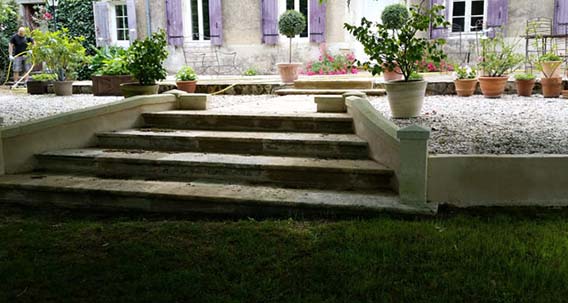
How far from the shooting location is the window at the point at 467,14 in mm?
11172

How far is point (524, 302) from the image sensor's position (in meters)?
2.37

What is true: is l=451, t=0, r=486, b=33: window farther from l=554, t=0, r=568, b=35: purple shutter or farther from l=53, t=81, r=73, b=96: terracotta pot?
l=53, t=81, r=73, b=96: terracotta pot

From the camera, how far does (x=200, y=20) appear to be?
12.4m

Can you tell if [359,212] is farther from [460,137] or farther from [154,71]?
[154,71]

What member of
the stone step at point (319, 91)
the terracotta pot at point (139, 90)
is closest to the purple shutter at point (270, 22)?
the stone step at point (319, 91)

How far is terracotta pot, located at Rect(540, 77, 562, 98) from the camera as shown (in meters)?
7.76

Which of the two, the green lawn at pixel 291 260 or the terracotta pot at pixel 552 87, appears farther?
the terracotta pot at pixel 552 87

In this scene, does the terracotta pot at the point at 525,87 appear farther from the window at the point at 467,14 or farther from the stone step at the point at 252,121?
the stone step at the point at 252,121

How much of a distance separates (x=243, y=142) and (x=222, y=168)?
519 mm

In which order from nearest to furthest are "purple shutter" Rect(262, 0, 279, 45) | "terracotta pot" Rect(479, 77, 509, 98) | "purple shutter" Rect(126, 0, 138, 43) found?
1. "terracotta pot" Rect(479, 77, 509, 98)
2. "purple shutter" Rect(262, 0, 279, 45)
3. "purple shutter" Rect(126, 0, 138, 43)

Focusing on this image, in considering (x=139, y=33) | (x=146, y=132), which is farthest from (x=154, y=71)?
(x=139, y=33)

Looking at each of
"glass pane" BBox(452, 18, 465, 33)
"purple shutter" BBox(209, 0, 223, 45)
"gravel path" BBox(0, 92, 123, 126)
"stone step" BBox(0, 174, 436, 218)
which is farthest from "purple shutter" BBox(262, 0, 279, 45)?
"stone step" BBox(0, 174, 436, 218)

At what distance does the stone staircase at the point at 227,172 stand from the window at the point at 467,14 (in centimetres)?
735

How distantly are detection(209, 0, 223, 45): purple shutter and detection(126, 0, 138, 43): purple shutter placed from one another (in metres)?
2.00
